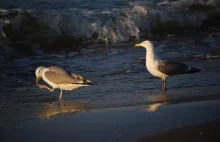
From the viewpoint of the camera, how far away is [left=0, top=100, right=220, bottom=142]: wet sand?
527 centimetres

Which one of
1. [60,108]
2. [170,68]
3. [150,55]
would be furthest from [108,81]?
[60,108]

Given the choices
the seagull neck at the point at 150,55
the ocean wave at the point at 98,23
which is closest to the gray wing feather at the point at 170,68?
the seagull neck at the point at 150,55

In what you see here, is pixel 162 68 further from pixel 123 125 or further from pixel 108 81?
pixel 123 125

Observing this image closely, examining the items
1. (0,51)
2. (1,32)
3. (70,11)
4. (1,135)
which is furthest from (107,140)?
(70,11)

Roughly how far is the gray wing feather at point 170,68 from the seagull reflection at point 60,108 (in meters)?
1.77

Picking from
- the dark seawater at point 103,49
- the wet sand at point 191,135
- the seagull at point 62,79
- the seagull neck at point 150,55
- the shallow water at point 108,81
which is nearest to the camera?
the wet sand at point 191,135

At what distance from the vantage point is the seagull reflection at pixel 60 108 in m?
6.54

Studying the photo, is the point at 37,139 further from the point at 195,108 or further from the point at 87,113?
the point at 195,108

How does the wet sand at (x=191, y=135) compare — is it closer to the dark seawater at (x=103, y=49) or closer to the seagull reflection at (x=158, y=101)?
the seagull reflection at (x=158, y=101)

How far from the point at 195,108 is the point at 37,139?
84.2 inches

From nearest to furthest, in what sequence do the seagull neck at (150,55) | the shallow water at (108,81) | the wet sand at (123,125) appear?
1. the wet sand at (123,125)
2. the shallow water at (108,81)
3. the seagull neck at (150,55)

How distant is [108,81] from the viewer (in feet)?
27.9

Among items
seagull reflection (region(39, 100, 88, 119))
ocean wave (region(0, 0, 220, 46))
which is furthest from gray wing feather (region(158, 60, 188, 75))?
ocean wave (region(0, 0, 220, 46))

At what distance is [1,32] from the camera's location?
1266 cm
